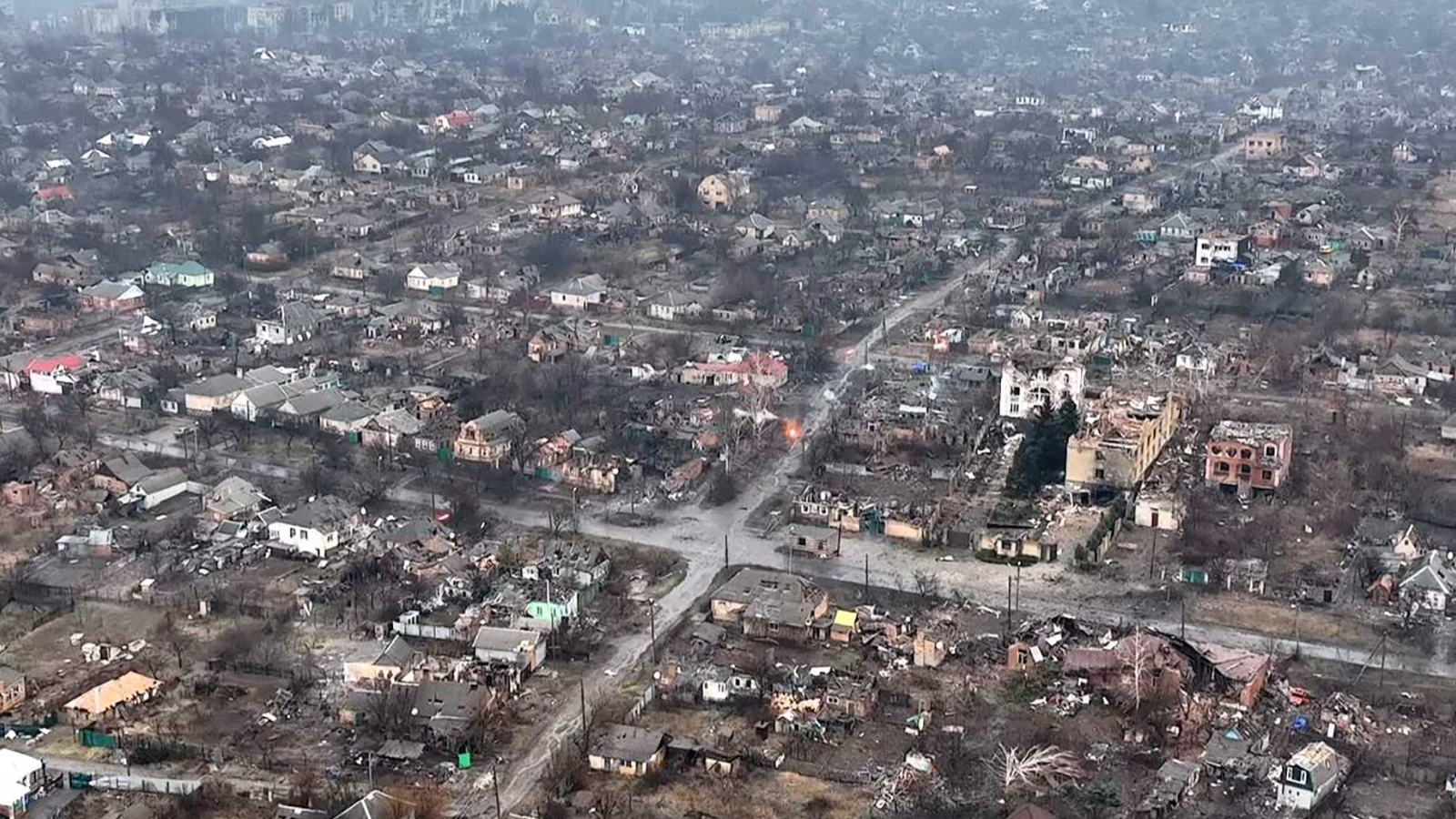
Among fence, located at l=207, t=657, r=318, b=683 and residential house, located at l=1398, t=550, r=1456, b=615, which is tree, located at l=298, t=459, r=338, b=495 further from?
residential house, located at l=1398, t=550, r=1456, b=615

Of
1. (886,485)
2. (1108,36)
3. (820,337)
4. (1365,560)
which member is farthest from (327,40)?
(1365,560)

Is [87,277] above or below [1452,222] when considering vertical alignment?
below

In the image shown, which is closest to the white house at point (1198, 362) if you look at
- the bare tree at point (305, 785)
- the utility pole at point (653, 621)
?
the utility pole at point (653, 621)

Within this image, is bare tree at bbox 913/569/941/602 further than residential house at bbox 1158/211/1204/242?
No

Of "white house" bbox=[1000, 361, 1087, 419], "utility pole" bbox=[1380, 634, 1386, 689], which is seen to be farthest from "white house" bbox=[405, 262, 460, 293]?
"utility pole" bbox=[1380, 634, 1386, 689]

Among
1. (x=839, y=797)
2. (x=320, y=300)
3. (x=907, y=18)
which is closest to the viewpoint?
(x=839, y=797)

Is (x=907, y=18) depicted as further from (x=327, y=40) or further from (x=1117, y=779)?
(x=1117, y=779)

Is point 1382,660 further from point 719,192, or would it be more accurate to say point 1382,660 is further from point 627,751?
point 719,192
